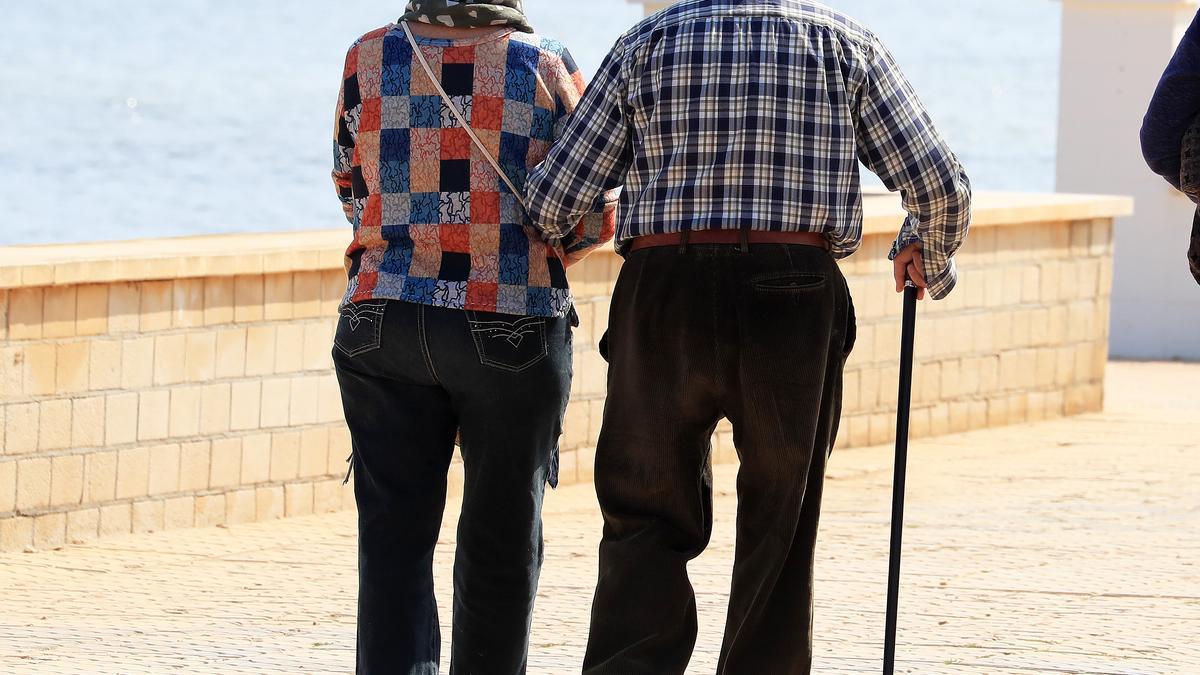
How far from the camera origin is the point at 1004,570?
6.34 m

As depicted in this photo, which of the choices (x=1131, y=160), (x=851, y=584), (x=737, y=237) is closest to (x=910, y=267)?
(x=737, y=237)

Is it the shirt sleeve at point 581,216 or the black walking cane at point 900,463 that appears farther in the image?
the black walking cane at point 900,463

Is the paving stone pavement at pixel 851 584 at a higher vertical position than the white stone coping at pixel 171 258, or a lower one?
lower

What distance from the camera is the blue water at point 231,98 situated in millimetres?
32375

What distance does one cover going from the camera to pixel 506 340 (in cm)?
395

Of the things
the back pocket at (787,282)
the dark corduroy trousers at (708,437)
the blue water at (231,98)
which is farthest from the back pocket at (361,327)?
the blue water at (231,98)

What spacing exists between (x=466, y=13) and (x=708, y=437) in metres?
1.06

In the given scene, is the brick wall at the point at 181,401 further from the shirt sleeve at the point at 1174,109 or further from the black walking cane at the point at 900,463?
the shirt sleeve at the point at 1174,109

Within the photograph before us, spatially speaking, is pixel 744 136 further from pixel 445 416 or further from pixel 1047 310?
pixel 1047 310

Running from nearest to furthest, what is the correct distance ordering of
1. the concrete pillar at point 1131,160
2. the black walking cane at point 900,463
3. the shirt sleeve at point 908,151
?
the shirt sleeve at point 908,151
the black walking cane at point 900,463
the concrete pillar at point 1131,160

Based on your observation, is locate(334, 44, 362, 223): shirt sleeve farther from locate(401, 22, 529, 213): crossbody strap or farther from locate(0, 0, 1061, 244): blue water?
locate(0, 0, 1061, 244): blue water

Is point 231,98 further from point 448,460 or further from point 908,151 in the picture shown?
point 908,151

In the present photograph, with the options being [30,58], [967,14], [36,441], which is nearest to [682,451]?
[36,441]

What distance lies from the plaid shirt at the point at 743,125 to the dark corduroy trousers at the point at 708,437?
110mm
